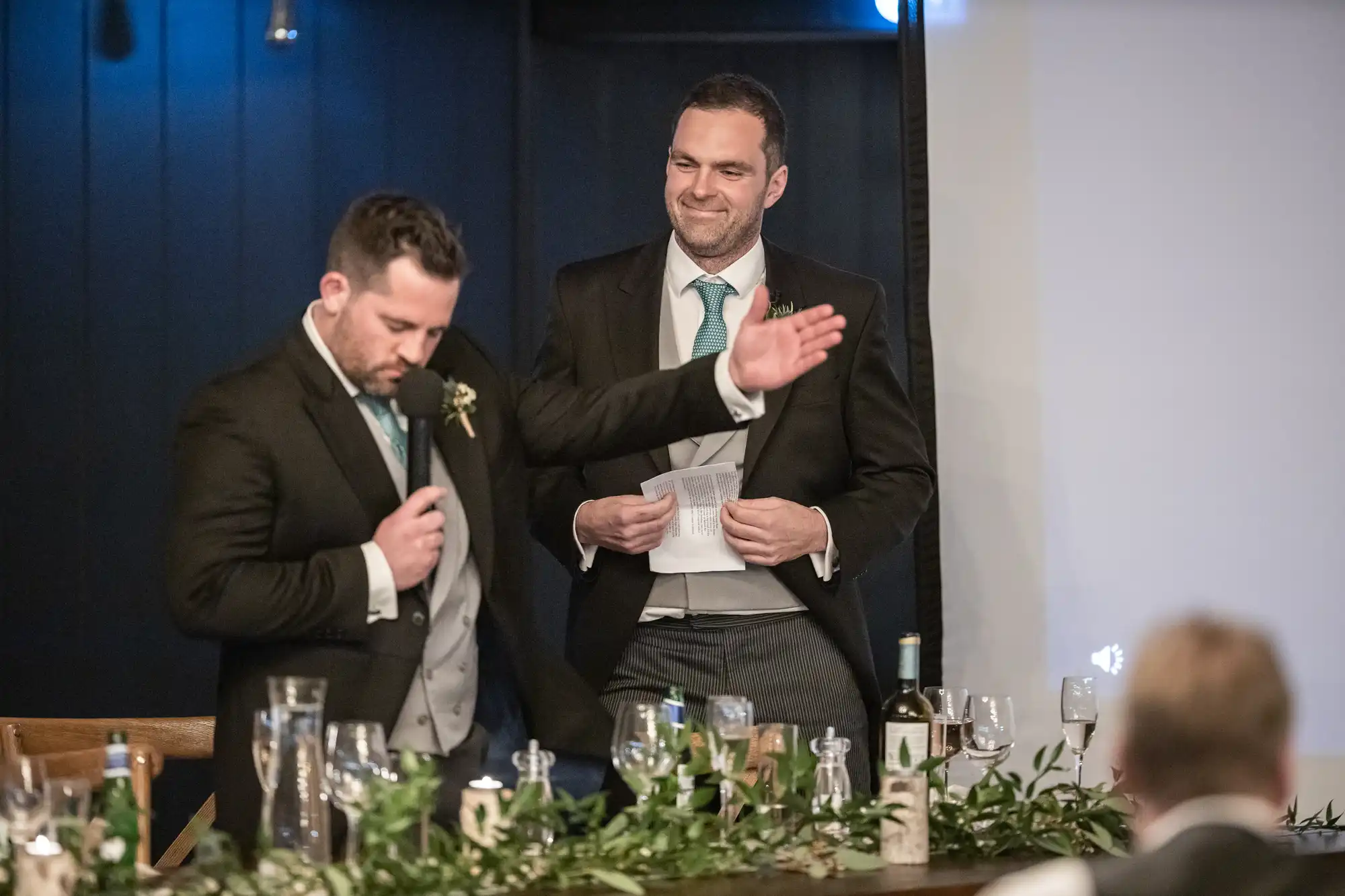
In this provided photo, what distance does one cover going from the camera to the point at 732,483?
3348 millimetres

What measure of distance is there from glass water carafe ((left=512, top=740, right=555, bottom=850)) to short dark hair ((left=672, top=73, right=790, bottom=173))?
1488 mm

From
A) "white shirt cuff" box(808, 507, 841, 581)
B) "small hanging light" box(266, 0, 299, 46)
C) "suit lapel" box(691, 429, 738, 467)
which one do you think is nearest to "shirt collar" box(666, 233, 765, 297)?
"suit lapel" box(691, 429, 738, 467)

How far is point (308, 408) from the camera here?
2.62 meters

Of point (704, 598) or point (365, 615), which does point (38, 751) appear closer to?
point (365, 615)

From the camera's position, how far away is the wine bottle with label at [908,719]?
106 inches

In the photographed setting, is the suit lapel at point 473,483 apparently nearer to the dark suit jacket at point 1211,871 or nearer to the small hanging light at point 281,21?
the dark suit jacket at point 1211,871

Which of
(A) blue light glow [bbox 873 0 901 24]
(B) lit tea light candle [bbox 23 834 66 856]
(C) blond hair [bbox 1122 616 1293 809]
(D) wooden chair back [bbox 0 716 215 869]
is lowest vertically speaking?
(D) wooden chair back [bbox 0 716 215 869]

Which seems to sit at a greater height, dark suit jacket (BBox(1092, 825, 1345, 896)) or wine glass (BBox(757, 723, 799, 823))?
dark suit jacket (BBox(1092, 825, 1345, 896))

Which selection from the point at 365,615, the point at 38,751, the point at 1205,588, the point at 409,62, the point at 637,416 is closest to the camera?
the point at 365,615

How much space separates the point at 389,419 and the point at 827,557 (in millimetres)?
1035

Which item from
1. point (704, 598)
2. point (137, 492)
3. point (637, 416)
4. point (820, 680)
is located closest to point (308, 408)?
point (637, 416)

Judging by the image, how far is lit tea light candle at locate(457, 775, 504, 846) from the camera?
230 cm

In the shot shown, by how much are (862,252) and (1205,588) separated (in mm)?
1404

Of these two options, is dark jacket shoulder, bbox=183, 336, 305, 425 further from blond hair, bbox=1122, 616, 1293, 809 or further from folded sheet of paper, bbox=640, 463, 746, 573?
blond hair, bbox=1122, 616, 1293, 809
